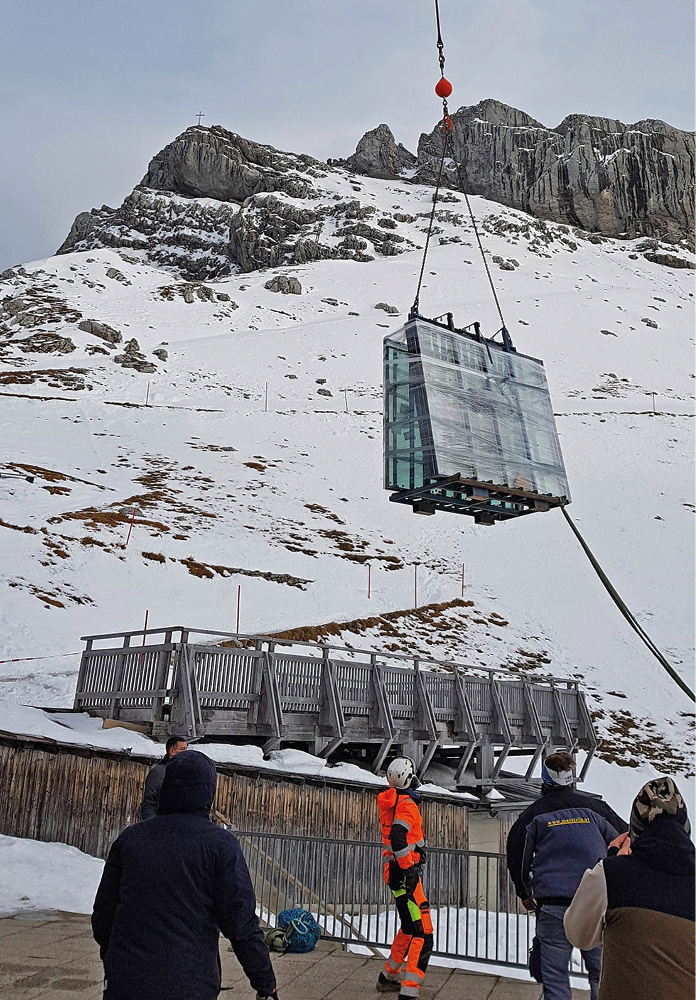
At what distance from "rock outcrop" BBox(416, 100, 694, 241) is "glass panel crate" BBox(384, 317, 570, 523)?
390 feet

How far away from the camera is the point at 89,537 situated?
27906mm

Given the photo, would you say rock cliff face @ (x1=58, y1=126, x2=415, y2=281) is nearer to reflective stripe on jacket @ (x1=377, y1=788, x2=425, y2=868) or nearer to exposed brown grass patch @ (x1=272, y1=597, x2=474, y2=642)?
exposed brown grass patch @ (x1=272, y1=597, x2=474, y2=642)

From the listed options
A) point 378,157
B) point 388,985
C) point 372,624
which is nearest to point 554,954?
point 388,985

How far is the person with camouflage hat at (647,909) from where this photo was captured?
2.86 m

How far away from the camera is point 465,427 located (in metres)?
10.7

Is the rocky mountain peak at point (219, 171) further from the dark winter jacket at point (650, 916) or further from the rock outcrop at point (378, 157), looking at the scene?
the dark winter jacket at point (650, 916)

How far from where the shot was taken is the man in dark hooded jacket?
3270 mm

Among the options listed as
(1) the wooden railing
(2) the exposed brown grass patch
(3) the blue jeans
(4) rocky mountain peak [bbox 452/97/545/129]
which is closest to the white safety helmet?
(3) the blue jeans

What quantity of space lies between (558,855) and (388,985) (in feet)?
7.34

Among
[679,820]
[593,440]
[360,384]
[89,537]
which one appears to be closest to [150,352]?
[360,384]

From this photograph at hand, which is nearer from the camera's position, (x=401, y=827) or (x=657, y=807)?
(x=657, y=807)

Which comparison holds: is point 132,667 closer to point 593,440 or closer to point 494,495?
point 494,495

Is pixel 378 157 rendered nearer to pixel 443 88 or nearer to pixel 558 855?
pixel 443 88

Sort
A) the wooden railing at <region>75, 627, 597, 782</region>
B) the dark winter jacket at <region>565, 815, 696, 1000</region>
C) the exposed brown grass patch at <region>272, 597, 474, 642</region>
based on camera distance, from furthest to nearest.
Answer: the exposed brown grass patch at <region>272, 597, 474, 642</region>, the wooden railing at <region>75, 627, 597, 782</region>, the dark winter jacket at <region>565, 815, 696, 1000</region>
